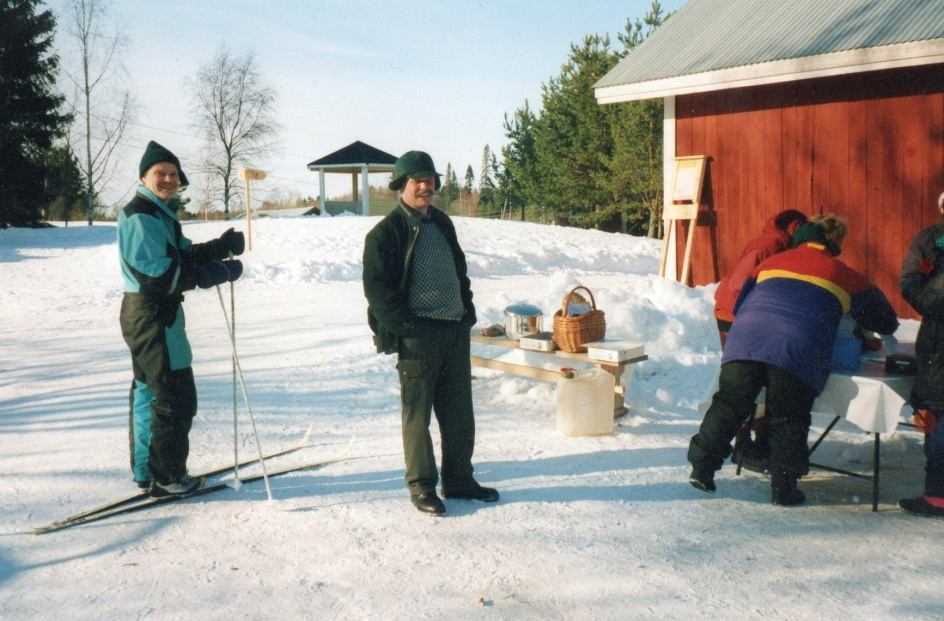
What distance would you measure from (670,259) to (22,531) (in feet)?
30.7

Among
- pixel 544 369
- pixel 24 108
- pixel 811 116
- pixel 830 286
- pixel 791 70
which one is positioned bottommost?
pixel 544 369

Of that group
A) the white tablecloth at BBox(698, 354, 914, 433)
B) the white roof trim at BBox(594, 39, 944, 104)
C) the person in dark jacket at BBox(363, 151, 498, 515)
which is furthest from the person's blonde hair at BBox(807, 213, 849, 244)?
the white roof trim at BBox(594, 39, 944, 104)

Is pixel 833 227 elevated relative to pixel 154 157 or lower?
lower

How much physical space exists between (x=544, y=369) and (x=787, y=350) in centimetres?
251

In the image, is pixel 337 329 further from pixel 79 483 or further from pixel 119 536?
pixel 119 536

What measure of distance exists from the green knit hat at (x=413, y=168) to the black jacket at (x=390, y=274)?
159 millimetres

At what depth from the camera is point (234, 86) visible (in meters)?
44.8

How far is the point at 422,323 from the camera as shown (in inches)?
172

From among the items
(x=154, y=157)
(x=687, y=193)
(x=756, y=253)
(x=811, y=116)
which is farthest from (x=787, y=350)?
(x=687, y=193)

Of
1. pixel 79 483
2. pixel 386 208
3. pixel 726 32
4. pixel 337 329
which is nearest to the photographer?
pixel 79 483

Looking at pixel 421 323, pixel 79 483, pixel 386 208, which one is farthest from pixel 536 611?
pixel 386 208

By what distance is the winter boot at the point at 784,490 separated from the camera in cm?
439

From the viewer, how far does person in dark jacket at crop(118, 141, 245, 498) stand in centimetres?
420

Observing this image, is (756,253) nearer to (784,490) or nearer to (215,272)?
(784,490)
